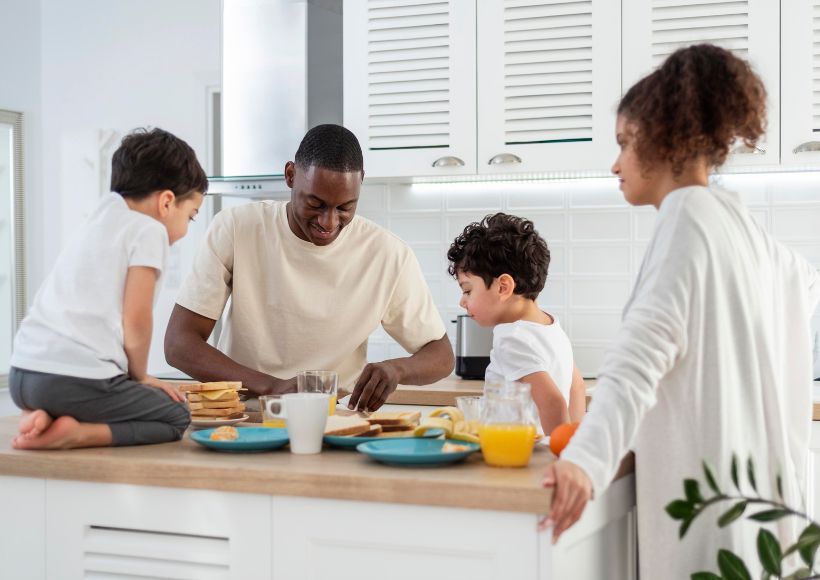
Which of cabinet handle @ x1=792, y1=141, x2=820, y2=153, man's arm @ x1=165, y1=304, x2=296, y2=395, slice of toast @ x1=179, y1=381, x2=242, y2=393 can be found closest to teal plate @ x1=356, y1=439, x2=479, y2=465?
slice of toast @ x1=179, y1=381, x2=242, y2=393

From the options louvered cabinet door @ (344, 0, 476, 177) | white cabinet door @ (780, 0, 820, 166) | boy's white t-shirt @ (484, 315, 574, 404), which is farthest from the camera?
louvered cabinet door @ (344, 0, 476, 177)

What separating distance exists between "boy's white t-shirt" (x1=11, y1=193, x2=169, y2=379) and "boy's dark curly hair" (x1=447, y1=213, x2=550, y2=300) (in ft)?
2.95

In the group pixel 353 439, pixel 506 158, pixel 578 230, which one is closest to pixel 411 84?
pixel 506 158

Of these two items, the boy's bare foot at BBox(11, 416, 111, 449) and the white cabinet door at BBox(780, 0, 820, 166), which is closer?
the boy's bare foot at BBox(11, 416, 111, 449)

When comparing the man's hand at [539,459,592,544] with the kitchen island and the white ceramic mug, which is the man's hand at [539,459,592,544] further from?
the white ceramic mug

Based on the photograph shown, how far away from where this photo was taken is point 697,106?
1464 millimetres

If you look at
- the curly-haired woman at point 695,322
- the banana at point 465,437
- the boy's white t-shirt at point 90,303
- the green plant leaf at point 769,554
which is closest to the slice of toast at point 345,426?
the banana at point 465,437

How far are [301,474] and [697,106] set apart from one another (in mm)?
820

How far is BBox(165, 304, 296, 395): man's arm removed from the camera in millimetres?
2277

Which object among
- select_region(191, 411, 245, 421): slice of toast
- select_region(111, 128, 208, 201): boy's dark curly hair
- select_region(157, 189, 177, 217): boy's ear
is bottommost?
select_region(191, 411, 245, 421): slice of toast

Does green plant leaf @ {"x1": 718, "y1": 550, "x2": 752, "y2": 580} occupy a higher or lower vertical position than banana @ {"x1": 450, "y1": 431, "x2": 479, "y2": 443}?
lower

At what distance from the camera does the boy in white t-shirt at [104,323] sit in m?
1.58

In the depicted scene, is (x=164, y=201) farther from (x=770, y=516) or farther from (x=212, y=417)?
(x=770, y=516)

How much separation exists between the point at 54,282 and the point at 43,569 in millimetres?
490
